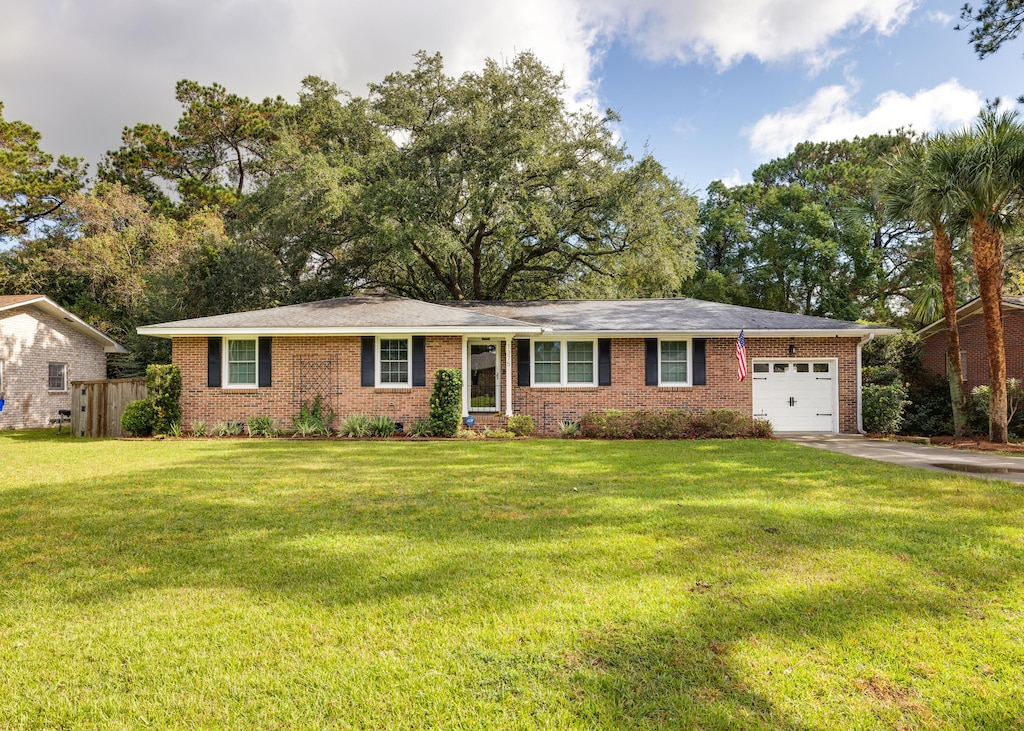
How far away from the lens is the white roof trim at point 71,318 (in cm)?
1863

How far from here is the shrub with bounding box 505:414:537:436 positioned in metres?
14.3

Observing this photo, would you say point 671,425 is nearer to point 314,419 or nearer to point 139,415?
point 314,419

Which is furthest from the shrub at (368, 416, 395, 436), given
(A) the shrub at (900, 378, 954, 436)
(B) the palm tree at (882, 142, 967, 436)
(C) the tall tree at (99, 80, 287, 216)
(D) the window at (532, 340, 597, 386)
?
(C) the tall tree at (99, 80, 287, 216)

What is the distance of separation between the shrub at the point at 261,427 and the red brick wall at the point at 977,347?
19.0m

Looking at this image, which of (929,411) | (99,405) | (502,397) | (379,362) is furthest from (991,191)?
(99,405)

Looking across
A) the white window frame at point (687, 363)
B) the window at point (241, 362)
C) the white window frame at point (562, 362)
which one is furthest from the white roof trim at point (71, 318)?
the white window frame at point (687, 363)

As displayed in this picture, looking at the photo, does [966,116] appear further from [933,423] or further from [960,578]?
[960,578]

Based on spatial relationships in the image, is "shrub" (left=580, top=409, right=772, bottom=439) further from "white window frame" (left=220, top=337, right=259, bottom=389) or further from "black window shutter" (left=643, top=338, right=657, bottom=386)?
"white window frame" (left=220, top=337, right=259, bottom=389)

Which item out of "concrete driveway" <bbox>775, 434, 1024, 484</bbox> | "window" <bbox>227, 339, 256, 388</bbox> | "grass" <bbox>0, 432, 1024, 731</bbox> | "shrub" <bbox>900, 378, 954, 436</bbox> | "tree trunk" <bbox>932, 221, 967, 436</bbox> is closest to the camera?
"grass" <bbox>0, 432, 1024, 731</bbox>

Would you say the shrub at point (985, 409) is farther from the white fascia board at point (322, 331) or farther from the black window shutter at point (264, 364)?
the black window shutter at point (264, 364)

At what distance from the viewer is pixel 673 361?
15234mm

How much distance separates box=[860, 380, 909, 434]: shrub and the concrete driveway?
3.34 ft

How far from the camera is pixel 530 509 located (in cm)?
609

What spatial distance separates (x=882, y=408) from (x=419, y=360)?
12.7m
